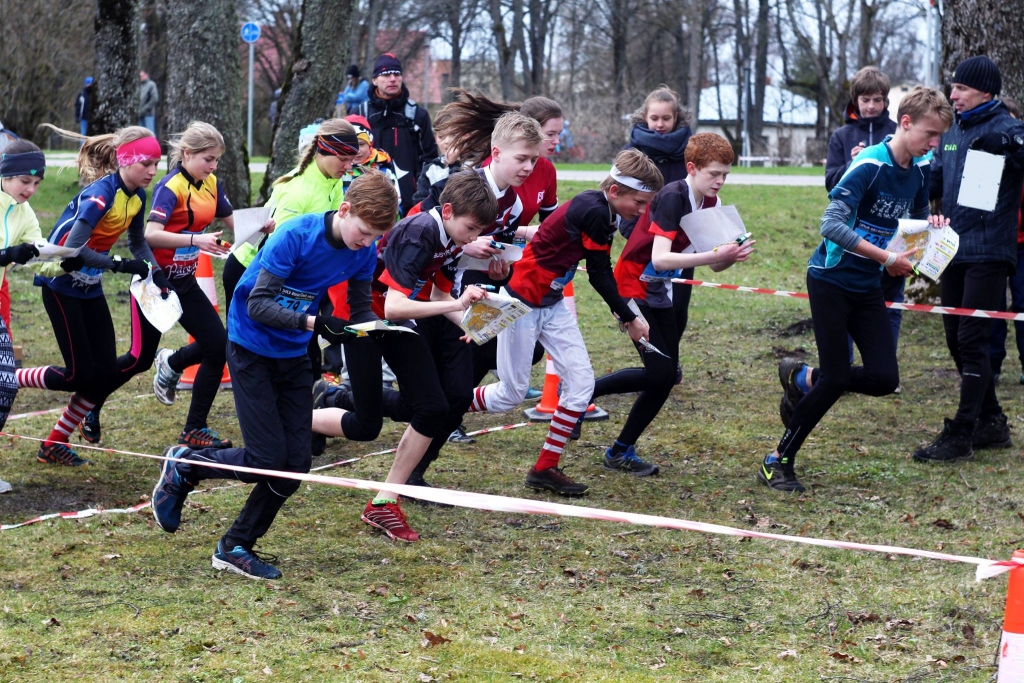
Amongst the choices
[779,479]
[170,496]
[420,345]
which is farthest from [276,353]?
[779,479]

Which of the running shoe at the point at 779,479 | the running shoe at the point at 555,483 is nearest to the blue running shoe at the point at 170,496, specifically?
the running shoe at the point at 555,483

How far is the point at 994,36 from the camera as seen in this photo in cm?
984

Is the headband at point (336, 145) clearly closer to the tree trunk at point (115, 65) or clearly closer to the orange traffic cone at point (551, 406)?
the orange traffic cone at point (551, 406)

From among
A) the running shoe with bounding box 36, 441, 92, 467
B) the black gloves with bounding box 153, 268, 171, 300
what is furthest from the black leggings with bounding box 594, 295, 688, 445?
the running shoe with bounding box 36, 441, 92, 467

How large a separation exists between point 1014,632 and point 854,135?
6.44 m

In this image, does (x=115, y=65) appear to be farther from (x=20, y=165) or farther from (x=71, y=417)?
(x=20, y=165)

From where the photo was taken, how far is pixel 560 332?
6438 millimetres

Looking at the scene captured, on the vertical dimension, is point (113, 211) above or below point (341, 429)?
above

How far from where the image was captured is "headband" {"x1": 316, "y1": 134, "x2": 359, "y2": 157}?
Result: 7180 millimetres

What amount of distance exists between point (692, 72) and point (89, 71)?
2086 centimetres

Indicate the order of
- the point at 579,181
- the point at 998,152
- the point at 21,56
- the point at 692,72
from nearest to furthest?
the point at 998,152 → the point at 579,181 → the point at 21,56 → the point at 692,72

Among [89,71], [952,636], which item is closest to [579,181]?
[952,636]

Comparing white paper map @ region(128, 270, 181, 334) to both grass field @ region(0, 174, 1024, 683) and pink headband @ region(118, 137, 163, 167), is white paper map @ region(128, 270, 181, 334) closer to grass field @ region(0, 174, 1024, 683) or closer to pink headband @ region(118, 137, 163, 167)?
pink headband @ region(118, 137, 163, 167)

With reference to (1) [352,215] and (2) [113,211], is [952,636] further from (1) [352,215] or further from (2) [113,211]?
(2) [113,211]
